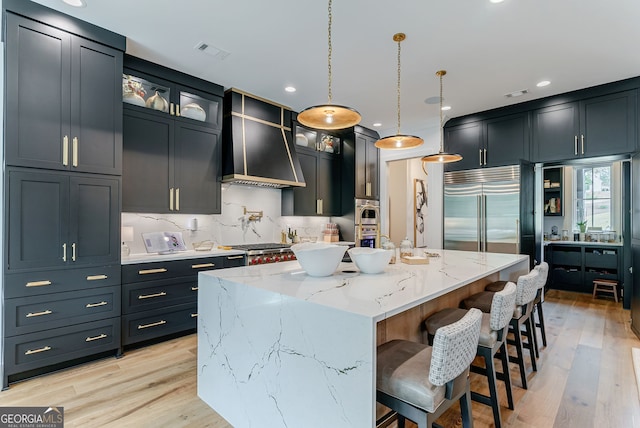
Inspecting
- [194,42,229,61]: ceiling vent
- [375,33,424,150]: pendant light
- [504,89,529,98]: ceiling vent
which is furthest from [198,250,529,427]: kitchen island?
[504,89,529,98]: ceiling vent

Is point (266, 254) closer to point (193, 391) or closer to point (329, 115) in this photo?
point (193, 391)

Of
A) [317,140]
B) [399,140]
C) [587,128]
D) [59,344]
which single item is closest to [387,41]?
[399,140]

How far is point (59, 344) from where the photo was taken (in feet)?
8.50

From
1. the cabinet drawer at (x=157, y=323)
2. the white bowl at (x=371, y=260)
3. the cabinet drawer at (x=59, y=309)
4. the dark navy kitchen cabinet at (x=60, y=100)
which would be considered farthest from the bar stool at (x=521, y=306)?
the dark navy kitchen cabinet at (x=60, y=100)

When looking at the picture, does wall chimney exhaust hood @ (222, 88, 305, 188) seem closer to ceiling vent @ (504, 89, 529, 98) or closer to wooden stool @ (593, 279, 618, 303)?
ceiling vent @ (504, 89, 529, 98)

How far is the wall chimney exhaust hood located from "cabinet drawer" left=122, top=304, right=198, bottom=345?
165cm

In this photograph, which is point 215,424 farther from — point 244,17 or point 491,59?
point 491,59

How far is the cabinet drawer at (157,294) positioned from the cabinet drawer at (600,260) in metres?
6.17

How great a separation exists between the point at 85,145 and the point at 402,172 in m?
5.92

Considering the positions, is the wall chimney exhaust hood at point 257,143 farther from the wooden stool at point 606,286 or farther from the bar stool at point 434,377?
the wooden stool at point 606,286

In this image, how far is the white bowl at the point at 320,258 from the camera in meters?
1.86

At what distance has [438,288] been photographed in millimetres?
1624

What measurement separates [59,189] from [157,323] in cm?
152

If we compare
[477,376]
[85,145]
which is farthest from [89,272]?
[477,376]
